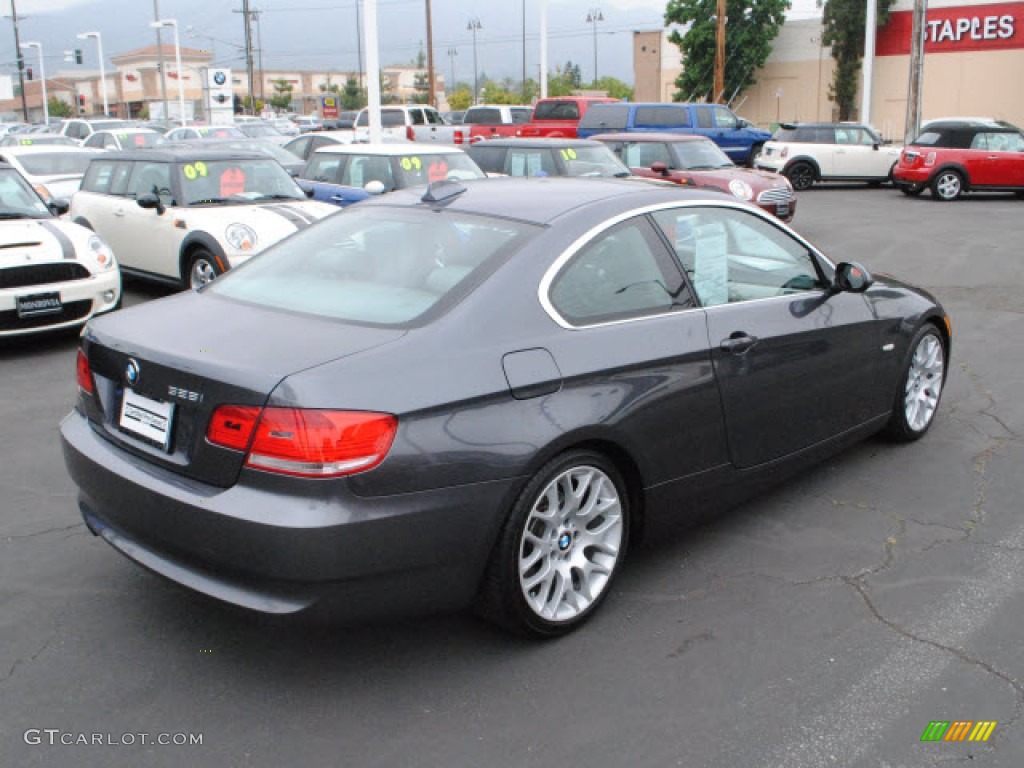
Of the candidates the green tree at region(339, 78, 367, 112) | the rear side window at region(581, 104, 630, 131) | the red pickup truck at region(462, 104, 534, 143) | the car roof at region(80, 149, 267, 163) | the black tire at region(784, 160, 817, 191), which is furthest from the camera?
the green tree at region(339, 78, 367, 112)

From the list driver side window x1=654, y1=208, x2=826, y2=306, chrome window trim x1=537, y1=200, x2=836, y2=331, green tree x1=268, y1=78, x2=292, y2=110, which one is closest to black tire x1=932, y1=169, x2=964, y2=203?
driver side window x1=654, y1=208, x2=826, y2=306

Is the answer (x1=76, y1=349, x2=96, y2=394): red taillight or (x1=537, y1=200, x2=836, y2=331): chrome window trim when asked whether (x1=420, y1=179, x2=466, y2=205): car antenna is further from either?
(x1=76, y1=349, x2=96, y2=394): red taillight

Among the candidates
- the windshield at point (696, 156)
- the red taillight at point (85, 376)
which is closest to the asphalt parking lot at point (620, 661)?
the red taillight at point (85, 376)

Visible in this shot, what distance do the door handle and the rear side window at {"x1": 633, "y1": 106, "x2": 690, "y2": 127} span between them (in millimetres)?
19800

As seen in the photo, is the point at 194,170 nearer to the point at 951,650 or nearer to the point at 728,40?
the point at 951,650

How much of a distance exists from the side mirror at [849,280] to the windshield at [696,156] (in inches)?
420

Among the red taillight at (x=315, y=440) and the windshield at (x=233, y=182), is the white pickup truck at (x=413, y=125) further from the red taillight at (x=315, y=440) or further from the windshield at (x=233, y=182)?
the red taillight at (x=315, y=440)

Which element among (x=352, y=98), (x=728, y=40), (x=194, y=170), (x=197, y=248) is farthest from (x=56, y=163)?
(x=352, y=98)

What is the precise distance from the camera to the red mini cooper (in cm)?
2027

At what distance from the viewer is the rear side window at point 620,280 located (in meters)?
3.60

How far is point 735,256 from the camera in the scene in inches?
173

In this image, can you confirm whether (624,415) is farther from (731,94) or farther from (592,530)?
(731,94)

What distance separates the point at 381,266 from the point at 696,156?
12.3 meters

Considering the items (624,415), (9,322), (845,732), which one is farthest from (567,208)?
(9,322)
